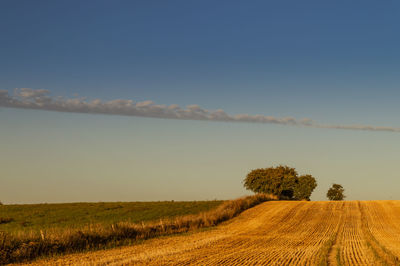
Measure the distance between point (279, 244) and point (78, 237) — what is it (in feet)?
35.9

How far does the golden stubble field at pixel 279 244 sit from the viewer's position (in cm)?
1870

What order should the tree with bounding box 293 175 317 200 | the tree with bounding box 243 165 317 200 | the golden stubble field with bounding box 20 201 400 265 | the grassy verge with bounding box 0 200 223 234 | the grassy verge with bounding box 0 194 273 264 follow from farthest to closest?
1. the tree with bounding box 293 175 317 200
2. the tree with bounding box 243 165 317 200
3. the grassy verge with bounding box 0 200 223 234
4. the grassy verge with bounding box 0 194 273 264
5. the golden stubble field with bounding box 20 201 400 265

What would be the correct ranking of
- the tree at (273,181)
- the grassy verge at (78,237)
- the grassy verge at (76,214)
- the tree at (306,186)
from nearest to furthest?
1. the grassy verge at (78,237)
2. the grassy verge at (76,214)
3. the tree at (273,181)
4. the tree at (306,186)

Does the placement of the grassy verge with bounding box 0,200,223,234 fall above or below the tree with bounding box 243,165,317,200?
below

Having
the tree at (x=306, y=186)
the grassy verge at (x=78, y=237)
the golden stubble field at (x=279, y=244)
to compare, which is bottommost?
the golden stubble field at (x=279, y=244)

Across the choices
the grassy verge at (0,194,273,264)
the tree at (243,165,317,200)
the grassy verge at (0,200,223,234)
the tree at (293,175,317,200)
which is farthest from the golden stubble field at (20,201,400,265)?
the tree at (293,175,317,200)

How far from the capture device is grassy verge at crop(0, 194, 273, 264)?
19.7 m

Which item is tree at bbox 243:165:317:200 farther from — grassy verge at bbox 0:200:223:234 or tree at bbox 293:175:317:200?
grassy verge at bbox 0:200:223:234

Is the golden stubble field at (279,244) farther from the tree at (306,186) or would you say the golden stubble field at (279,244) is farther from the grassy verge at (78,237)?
the tree at (306,186)

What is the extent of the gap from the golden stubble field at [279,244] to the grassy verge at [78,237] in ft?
4.56

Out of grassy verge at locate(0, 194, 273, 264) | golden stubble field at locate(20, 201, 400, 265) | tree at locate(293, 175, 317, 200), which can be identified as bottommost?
golden stubble field at locate(20, 201, 400, 265)

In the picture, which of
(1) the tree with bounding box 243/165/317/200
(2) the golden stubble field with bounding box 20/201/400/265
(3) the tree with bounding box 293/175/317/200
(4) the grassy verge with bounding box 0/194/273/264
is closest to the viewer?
(2) the golden stubble field with bounding box 20/201/400/265

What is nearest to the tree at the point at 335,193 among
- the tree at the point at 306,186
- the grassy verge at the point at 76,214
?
the tree at the point at 306,186

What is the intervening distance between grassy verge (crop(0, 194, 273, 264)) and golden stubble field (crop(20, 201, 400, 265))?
1.39m
